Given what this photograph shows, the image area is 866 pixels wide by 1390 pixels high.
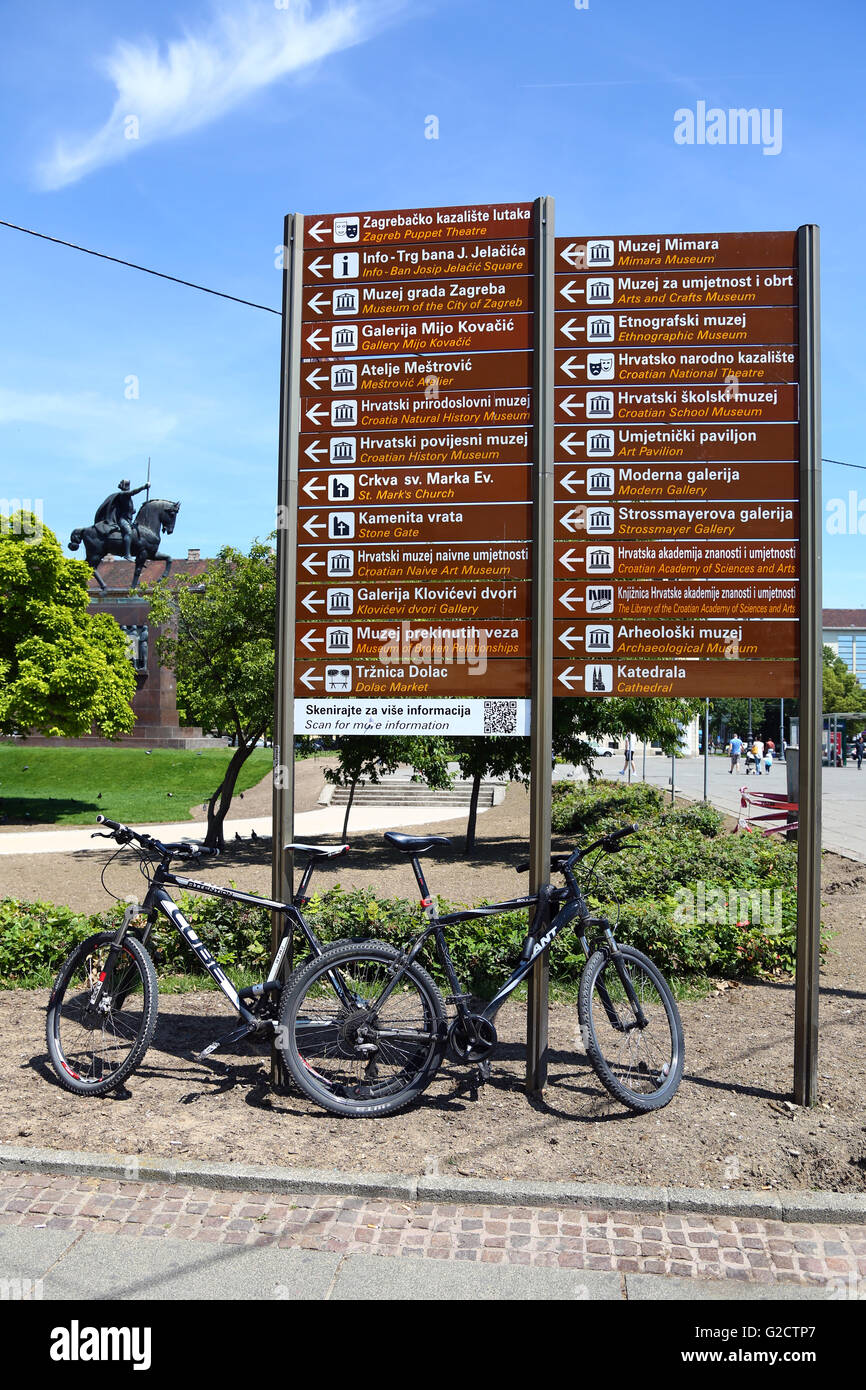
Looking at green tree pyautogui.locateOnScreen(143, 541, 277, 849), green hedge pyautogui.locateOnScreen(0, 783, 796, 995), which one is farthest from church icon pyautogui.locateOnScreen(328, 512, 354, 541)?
green tree pyautogui.locateOnScreen(143, 541, 277, 849)

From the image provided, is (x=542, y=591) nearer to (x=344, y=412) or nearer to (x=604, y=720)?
(x=344, y=412)

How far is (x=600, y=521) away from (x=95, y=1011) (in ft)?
11.2

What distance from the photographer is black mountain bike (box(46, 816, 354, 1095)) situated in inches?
190

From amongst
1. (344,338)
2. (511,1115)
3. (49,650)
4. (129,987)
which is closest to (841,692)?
(49,650)

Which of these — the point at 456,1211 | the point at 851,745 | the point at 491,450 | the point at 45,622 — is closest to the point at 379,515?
the point at 491,450

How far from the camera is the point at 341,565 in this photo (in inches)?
209

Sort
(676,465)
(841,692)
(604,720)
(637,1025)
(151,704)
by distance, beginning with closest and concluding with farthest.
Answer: (637,1025) → (676,465) → (604,720) → (151,704) → (841,692)

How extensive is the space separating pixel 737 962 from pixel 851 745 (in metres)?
67.3

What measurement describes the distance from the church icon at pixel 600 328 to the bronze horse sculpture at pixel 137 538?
154ft

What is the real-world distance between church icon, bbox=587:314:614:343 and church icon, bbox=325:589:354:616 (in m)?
1.76

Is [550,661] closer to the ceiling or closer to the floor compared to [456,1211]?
closer to the ceiling

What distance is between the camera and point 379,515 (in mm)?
5324

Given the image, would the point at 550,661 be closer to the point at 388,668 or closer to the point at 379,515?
the point at 388,668

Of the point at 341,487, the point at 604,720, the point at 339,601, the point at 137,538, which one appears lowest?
the point at 604,720
